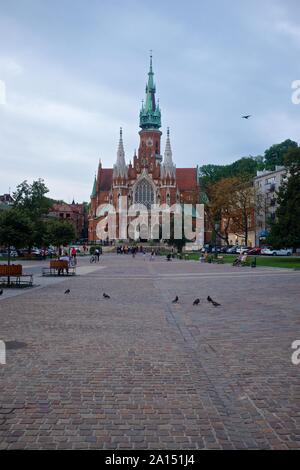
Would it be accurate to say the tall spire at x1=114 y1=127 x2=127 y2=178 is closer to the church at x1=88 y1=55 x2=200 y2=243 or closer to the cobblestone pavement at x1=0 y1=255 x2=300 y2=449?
the church at x1=88 y1=55 x2=200 y2=243

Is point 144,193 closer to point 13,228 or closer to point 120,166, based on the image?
point 120,166

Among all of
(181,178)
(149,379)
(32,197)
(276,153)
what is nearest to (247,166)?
(276,153)

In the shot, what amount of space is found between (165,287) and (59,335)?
10.7 m

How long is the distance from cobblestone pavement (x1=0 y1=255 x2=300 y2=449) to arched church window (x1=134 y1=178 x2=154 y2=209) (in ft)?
289

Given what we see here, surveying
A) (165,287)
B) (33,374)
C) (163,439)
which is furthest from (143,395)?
(165,287)

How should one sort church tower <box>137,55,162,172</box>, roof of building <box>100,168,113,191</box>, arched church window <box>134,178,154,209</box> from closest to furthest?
arched church window <box>134,178,154,209</box> → church tower <box>137,55,162,172</box> → roof of building <box>100,168,113,191</box>

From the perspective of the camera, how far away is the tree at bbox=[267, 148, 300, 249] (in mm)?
40750

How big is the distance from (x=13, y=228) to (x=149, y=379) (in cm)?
1538

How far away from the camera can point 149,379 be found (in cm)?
638

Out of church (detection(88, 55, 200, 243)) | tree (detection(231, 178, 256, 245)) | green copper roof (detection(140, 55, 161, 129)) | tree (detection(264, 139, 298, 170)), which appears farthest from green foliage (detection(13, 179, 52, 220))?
green copper roof (detection(140, 55, 161, 129))

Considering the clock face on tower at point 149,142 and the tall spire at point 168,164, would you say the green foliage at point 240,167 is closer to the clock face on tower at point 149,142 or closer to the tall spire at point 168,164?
the tall spire at point 168,164

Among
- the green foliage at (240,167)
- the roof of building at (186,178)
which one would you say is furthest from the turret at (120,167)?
the green foliage at (240,167)

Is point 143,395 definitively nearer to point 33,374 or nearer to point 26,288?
point 33,374

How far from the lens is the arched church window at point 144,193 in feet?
330
